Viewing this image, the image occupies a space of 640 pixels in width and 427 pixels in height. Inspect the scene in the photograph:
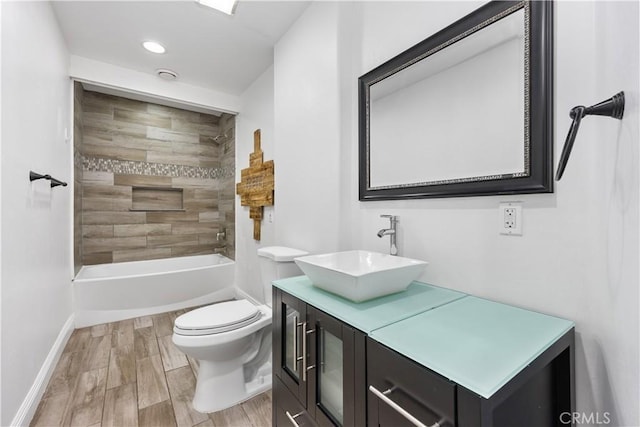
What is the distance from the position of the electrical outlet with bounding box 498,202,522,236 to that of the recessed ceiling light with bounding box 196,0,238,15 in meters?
2.10

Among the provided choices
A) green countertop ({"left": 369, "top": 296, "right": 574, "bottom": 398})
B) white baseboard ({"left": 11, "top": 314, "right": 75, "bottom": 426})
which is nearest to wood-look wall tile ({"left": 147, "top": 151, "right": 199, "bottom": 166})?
white baseboard ({"left": 11, "top": 314, "right": 75, "bottom": 426})

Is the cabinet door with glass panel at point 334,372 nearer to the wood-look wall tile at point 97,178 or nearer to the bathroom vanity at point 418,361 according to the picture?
the bathroom vanity at point 418,361

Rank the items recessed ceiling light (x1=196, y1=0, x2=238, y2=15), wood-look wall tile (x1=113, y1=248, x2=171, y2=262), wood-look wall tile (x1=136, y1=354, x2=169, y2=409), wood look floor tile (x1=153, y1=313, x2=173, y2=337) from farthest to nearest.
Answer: wood-look wall tile (x1=113, y1=248, x2=171, y2=262), wood look floor tile (x1=153, y1=313, x2=173, y2=337), recessed ceiling light (x1=196, y1=0, x2=238, y2=15), wood-look wall tile (x1=136, y1=354, x2=169, y2=409)

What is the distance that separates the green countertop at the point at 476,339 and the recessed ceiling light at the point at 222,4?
2.25 metres

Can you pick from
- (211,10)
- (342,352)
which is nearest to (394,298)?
(342,352)

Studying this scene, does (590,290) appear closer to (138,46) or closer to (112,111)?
(138,46)

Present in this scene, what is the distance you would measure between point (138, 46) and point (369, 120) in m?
2.25

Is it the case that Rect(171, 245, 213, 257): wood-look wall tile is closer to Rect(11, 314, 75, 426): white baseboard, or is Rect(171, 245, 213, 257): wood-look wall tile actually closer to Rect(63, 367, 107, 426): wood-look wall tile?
Rect(11, 314, 75, 426): white baseboard

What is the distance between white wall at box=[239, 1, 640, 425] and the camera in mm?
700

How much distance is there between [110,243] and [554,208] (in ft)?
13.6

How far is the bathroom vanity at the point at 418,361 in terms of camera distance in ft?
1.98

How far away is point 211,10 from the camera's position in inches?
78.6

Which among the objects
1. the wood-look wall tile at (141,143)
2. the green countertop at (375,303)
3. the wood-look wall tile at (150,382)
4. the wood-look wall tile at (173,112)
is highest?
the wood-look wall tile at (173,112)

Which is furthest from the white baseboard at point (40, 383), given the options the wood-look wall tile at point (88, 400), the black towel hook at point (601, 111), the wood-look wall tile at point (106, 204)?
the black towel hook at point (601, 111)
